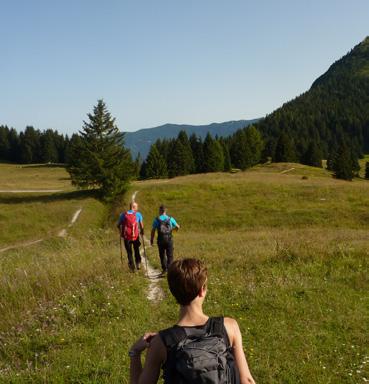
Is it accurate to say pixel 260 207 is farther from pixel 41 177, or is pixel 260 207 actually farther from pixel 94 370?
pixel 41 177

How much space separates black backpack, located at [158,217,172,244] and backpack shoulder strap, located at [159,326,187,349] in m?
10.2

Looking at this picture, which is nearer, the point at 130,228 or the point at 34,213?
the point at 130,228

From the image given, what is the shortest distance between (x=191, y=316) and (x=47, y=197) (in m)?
50.5

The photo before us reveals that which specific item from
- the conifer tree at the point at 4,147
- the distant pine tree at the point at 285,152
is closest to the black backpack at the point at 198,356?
the distant pine tree at the point at 285,152

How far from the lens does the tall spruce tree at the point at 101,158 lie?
48.2 metres

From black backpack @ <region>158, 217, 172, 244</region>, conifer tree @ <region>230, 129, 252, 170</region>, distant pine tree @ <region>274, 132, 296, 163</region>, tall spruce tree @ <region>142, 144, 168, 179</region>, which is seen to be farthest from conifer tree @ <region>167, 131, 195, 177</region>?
black backpack @ <region>158, 217, 172, 244</region>

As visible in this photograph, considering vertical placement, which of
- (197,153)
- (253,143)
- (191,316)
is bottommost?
(191,316)

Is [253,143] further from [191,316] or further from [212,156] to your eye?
[191,316]

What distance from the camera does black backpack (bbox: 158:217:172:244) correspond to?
13.4 m

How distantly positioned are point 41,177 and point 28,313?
279 ft

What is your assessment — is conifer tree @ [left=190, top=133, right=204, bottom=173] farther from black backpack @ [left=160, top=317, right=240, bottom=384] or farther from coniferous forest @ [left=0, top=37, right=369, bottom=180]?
black backpack @ [left=160, top=317, right=240, bottom=384]

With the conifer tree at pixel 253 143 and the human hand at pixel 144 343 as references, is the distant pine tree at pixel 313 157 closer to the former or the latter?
the conifer tree at pixel 253 143

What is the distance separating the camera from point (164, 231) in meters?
13.4

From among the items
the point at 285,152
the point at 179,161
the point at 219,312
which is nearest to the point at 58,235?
the point at 219,312
